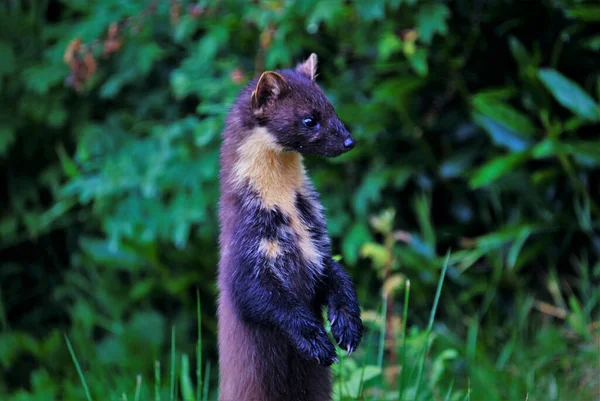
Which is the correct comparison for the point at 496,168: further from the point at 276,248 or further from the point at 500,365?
the point at 276,248

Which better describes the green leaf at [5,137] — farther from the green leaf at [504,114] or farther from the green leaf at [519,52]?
the green leaf at [519,52]

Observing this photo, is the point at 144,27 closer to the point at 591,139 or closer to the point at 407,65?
the point at 407,65

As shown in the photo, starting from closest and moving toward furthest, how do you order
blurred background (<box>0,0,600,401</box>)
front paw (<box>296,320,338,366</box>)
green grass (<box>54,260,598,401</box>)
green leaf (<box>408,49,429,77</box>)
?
front paw (<box>296,320,338,366</box>) → green grass (<box>54,260,598,401</box>) → green leaf (<box>408,49,429,77</box>) → blurred background (<box>0,0,600,401</box>)

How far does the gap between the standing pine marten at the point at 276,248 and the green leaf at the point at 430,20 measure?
74.9 inches

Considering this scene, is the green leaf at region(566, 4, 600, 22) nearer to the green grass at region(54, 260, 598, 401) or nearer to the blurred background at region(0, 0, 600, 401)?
the blurred background at region(0, 0, 600, 401)

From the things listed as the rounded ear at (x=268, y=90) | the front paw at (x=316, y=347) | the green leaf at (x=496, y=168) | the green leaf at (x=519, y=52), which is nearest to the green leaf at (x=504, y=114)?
the green leaf at (x=496, y=168)

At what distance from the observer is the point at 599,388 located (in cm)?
441

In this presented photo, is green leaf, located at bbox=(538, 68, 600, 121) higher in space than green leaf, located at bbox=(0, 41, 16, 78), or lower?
lower

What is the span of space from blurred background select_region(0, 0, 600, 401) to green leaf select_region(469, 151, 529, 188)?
0.05 ft

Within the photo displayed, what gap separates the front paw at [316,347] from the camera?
2287 mm

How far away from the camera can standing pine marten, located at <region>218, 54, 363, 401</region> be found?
2.38 metres

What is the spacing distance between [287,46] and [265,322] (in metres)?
2.69

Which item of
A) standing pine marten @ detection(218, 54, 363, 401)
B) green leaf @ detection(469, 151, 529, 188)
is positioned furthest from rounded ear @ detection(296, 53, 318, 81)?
green leaf @ detection(469, 151, 529, 188)

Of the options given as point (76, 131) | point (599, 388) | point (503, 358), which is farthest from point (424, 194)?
point (76, 131)
